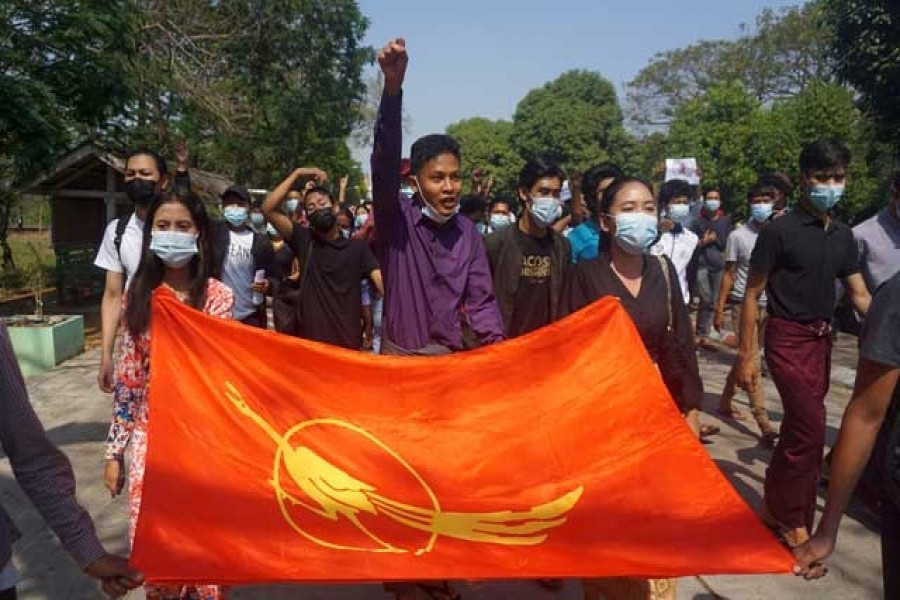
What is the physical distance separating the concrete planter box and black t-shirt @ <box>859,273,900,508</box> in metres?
8.48

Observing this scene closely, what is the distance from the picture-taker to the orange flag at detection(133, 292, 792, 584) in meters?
2.26

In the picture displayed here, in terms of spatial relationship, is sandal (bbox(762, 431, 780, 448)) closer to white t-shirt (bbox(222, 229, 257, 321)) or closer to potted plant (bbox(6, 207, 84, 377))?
white t-shirt (bbox(222, 229, 257, 321))

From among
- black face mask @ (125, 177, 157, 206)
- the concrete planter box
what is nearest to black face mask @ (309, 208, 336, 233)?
black face mask @ (125, 177, 157, 206)

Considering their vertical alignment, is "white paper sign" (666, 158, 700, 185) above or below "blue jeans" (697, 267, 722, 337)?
above

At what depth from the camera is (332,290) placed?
16.7ft

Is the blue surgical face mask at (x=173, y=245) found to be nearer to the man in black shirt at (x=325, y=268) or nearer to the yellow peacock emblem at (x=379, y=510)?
the yellow peacock emblem at (x=379, y=510)

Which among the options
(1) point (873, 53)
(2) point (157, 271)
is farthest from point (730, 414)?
(1) point (873, 53)

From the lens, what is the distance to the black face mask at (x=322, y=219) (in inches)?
204

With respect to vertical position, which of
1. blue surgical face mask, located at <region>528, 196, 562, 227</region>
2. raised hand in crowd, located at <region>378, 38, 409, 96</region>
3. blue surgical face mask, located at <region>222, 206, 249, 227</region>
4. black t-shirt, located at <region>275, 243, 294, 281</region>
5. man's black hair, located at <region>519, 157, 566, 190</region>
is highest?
raised hand in crowd, located at <region>378, 38, 409, 96</region>

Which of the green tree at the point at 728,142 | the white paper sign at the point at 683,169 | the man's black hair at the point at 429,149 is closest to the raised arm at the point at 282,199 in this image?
the man's black hair at the point at 429,149

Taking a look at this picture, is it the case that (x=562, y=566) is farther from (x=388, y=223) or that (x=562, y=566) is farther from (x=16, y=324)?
(x=16, y=324)

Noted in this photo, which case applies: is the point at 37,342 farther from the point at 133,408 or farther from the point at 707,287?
the point at 707,287

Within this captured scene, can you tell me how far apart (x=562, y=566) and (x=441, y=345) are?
3.76 feet

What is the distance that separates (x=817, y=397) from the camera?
3.77 meters
